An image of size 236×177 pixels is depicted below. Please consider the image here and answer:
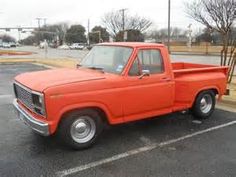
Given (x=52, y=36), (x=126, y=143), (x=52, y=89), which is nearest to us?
(x=52, y=89)

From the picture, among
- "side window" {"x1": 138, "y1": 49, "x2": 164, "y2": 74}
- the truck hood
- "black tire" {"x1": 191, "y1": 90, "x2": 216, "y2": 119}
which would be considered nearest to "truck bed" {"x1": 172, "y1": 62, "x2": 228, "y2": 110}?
"black tire" {"x1": 191, "y1": 90, "x2": 216, "y2": 119}

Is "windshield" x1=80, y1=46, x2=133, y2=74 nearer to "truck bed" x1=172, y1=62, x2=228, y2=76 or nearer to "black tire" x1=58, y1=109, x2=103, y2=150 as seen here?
"black tire" x1=58, y1=109, x2=103, y2=150

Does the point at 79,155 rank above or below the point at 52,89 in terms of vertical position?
below

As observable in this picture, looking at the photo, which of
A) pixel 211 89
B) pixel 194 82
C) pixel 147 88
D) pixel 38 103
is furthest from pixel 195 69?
pixel 38 103

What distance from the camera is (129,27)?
57375mm

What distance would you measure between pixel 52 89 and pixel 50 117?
422 mm

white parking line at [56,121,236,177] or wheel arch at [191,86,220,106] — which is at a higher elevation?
→ wheel arch at [191,86,220,106]

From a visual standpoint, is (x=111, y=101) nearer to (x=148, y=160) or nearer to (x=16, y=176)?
(x=148, y=160)

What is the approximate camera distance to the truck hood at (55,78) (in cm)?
516

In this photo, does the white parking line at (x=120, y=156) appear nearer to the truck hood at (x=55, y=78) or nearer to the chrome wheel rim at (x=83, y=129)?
the chrome wheel rim at (x=83, y=129)

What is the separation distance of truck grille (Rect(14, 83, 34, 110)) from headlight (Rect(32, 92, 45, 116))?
0.43 ft

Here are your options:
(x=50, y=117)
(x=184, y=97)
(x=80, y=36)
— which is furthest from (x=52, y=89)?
(x=80, y=36)

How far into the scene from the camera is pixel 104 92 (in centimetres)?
546

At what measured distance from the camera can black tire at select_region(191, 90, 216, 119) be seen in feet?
23.6
